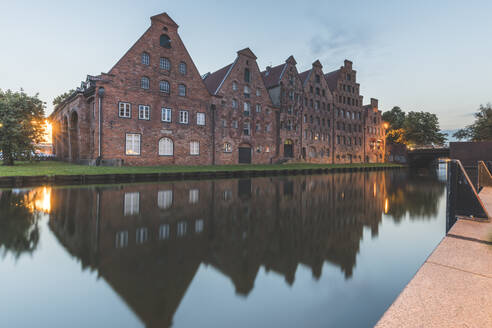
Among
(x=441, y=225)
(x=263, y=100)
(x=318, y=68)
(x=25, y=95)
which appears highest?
(x=318, y=68)

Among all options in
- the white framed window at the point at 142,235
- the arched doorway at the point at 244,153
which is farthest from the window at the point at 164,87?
the white framed window at the point at 142,235

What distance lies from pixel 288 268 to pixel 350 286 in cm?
85

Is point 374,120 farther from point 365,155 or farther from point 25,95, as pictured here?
point 25,95

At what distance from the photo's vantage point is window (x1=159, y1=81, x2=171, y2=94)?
1108 inches

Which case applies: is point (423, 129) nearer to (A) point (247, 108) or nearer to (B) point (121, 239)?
(A) point (247, 108)

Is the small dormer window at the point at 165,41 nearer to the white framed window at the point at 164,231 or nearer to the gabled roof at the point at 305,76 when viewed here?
the gabled roof at the point at 305,76

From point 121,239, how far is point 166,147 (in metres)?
24.6

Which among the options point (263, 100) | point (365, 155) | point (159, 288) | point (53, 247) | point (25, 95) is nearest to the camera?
point (159, 288)

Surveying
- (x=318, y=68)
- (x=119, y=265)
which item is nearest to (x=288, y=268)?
(x=119, y=265)

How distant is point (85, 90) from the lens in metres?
26.0

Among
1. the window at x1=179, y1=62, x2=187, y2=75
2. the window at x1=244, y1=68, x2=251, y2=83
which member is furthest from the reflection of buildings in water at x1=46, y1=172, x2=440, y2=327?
the window at x1=244, y1=68, x2=251, y2=83

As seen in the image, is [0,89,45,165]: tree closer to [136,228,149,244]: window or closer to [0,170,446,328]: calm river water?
[0,170,446,328]: calm river water

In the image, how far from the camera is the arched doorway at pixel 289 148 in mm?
42594

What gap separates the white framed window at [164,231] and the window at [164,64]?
26.7m
